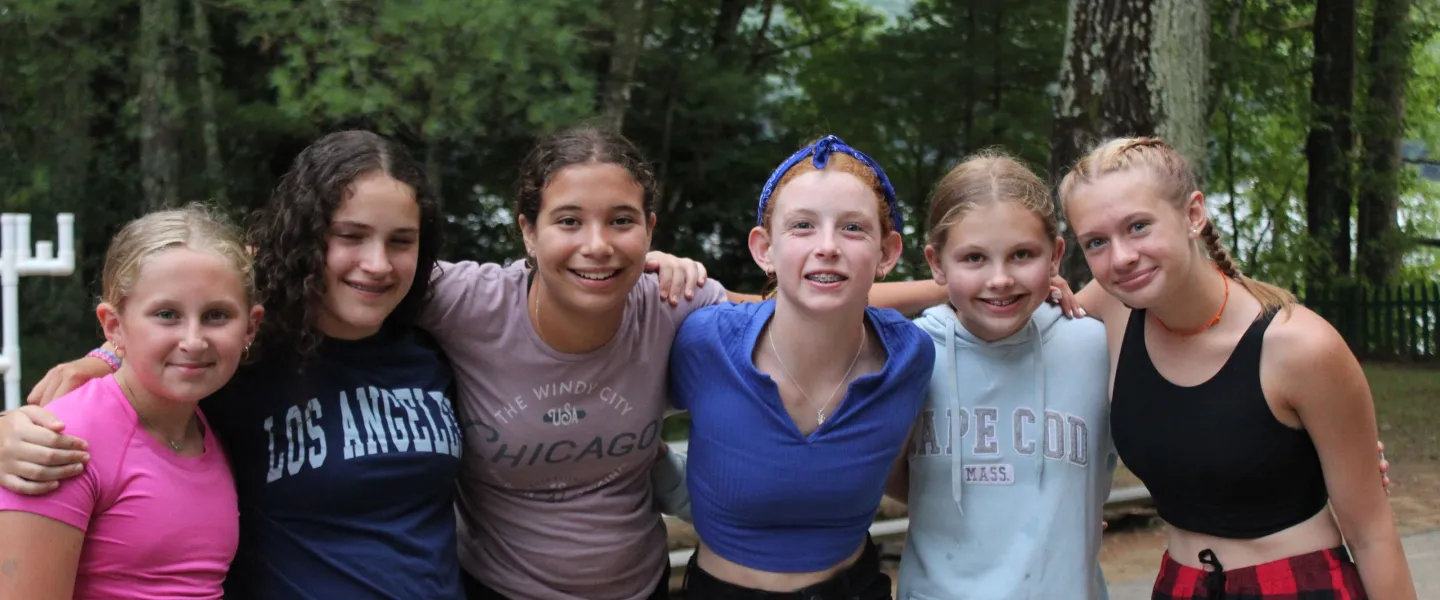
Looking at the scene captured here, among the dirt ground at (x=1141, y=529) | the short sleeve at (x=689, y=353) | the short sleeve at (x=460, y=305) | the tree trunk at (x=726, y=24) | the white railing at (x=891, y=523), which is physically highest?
the tree trunk at (x=726, y=24)

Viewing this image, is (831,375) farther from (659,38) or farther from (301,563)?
(659,38)

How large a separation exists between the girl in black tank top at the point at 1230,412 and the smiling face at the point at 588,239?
950 millimetres

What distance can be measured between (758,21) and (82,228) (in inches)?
211

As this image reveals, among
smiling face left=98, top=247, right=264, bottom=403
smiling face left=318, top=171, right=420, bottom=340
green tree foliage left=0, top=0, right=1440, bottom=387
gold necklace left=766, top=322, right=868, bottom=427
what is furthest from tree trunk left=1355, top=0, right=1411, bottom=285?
smiling face left=98, top=247, right=264, bottom=403

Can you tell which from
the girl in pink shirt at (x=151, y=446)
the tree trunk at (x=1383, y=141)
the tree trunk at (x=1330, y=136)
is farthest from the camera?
the tree trunk at (x=1383, y=141)

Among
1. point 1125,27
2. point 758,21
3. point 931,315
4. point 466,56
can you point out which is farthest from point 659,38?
point 931,315

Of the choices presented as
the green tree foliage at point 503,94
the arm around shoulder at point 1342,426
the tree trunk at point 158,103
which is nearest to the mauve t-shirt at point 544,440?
the arm around shoulder at point 1342,426

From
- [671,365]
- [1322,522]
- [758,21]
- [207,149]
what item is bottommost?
[1322,522]

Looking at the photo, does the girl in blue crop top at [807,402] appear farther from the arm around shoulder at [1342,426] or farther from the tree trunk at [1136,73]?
the tree trunk at [1136,73]

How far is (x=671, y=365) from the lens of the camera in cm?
267

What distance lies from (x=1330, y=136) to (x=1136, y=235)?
15734mm

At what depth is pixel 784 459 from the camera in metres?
2.40

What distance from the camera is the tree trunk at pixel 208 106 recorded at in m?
6.45

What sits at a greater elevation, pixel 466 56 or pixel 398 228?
pixel 466 56
